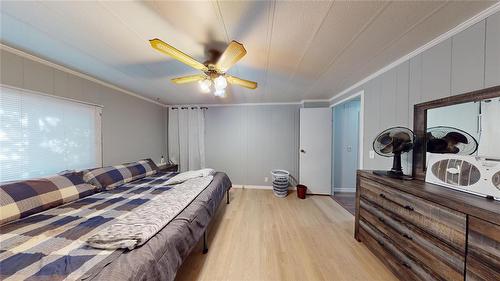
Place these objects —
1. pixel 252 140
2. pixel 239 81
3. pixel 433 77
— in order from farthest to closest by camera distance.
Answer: pixel 252 140 < pixel 239 81 < pixel 433 77

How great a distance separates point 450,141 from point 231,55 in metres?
1.98

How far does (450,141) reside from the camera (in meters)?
1.39

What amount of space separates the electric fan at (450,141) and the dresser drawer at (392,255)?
93cm

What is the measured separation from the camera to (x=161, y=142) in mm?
4152

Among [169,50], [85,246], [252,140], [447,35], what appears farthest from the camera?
[252,140]

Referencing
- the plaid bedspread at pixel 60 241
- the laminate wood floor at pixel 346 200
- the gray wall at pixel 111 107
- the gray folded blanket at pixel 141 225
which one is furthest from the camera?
the laminate wood floor at pixel 346 200

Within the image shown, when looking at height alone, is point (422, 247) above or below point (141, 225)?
below

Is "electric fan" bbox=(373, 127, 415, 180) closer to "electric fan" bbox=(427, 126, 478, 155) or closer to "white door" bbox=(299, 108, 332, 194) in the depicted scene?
"electric fan" bbox=(427, 126, 478, 155)

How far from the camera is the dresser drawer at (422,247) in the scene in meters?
1.01

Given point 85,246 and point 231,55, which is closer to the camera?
point 85,246

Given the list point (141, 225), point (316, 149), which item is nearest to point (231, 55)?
point (141, 225)

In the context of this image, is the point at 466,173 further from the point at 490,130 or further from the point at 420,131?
the point at 420,131

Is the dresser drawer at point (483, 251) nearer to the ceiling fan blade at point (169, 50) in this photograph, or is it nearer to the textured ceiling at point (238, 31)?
the textured ceiling at point (238, 31)

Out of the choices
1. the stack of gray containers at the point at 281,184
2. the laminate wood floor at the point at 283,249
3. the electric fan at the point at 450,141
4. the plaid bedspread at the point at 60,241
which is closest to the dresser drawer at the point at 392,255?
the laminate wood floor at the point at 283,249
